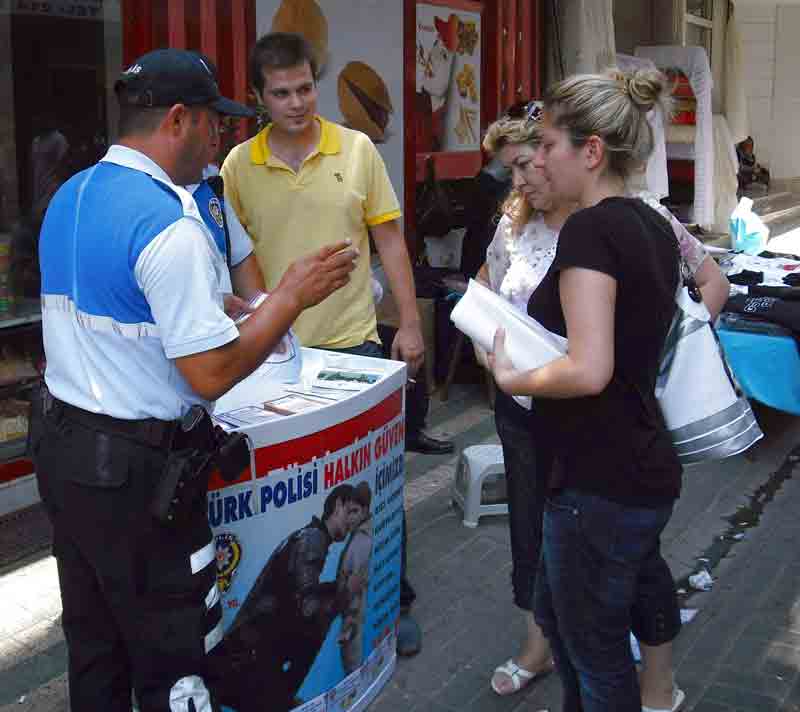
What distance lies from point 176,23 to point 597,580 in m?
3.77

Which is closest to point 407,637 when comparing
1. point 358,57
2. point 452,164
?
point 358,57

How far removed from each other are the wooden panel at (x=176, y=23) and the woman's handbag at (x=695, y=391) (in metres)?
3.44

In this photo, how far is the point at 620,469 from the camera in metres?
2.28

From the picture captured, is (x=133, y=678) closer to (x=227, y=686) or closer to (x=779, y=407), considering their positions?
(x=227, y=686)

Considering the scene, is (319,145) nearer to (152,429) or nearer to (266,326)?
(266,326)

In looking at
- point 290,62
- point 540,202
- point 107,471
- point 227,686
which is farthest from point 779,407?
point 107,471

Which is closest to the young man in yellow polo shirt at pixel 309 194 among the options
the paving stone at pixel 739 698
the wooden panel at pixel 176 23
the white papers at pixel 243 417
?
the white papers at pixel 243 417

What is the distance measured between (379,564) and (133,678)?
31.9 inches

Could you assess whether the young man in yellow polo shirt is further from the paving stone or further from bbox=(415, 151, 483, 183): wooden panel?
bbox=(415, 151, 483, 183): wooden panel

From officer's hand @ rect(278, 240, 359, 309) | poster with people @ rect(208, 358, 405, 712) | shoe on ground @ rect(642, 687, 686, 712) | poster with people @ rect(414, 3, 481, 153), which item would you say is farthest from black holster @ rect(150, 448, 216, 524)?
poster with people @ rect(414, 3, 481, 153)

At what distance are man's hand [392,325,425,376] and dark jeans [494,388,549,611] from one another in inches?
16.2

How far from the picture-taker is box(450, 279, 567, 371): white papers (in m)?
2.31

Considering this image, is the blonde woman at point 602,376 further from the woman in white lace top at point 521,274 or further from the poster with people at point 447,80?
the poster with people at point 447,80

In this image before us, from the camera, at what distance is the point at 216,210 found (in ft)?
10.2
